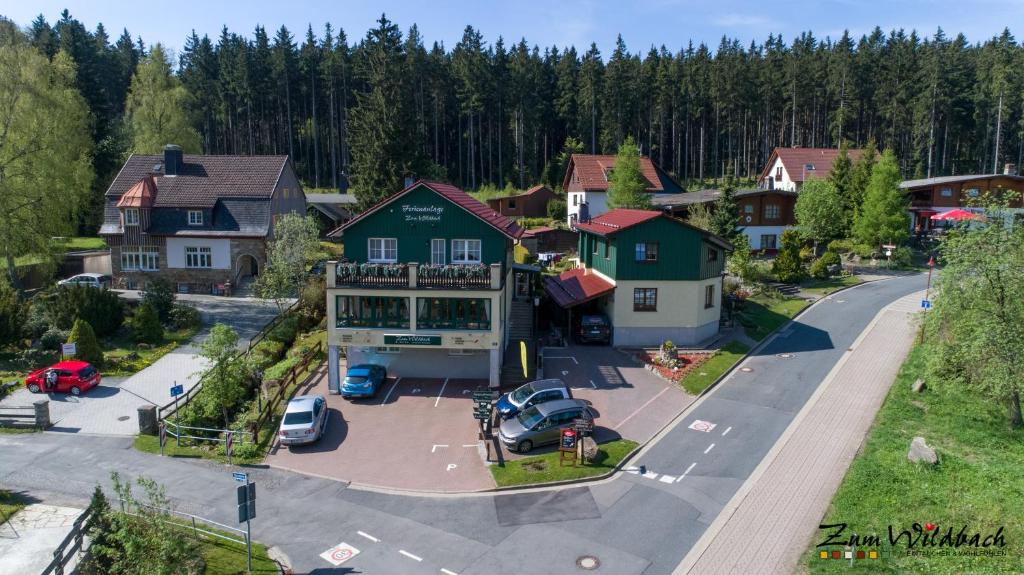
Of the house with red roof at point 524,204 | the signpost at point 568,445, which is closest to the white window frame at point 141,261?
the house with red roof at point 524,204

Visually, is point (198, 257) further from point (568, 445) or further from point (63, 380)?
point (568, 445)

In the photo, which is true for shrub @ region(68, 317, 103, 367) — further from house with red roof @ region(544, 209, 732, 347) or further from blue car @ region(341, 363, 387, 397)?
house with red roof @ region(544, 209, 732, 347)

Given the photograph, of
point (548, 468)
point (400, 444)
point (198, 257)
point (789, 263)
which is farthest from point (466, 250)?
point (789, 263)

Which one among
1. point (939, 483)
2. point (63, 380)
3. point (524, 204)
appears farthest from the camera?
point (524, 204)

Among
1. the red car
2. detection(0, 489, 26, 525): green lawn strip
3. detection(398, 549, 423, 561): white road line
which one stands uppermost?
the red car

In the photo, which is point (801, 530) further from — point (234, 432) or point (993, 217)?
point (234, 432)

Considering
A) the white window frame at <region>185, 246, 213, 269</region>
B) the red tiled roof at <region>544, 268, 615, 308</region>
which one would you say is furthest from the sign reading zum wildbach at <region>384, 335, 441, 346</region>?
the white window frame at <region>185, 246, 213, 269</region>
